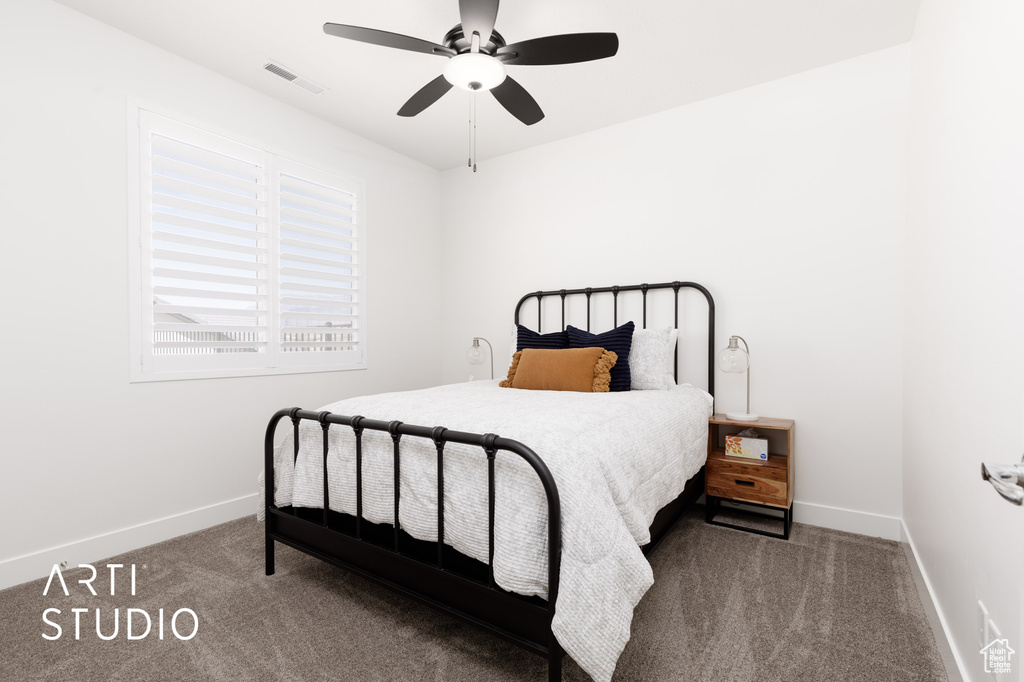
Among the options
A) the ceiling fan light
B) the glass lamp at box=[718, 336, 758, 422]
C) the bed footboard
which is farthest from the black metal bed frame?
the ceiling fan light

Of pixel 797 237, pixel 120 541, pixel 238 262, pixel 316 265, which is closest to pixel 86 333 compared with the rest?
pixel 238 262

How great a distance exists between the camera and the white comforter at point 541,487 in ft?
4.25

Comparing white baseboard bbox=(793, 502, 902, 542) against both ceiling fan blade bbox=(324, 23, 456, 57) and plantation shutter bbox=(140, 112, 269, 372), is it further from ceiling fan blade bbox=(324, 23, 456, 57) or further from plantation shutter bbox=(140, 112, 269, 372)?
plantation shutter bbox=(140, 112, 269, 372)

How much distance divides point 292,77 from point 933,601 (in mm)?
4017

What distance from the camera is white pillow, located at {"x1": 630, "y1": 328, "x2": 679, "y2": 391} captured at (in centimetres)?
290

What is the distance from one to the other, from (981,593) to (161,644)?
2508mm

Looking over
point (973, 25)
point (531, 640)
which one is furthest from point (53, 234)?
point (973, 25)

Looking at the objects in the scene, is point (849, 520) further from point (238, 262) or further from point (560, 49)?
point (238, 262)

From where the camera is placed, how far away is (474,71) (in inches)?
79.0

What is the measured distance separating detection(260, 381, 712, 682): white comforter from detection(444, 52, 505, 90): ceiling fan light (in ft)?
4.59

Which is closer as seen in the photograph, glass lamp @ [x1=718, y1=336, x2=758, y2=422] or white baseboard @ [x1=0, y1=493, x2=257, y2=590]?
white baseboard @ [x1=0, y1=493, x2=257, y2=590]

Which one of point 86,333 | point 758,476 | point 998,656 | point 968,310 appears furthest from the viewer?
point 758,476

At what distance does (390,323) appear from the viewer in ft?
12.9

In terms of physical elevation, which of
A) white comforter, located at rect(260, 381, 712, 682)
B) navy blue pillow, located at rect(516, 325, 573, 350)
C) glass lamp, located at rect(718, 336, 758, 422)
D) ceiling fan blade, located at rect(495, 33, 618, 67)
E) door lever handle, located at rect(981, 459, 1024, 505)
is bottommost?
white comforter, located at rect(260, 381, 712, 682)
